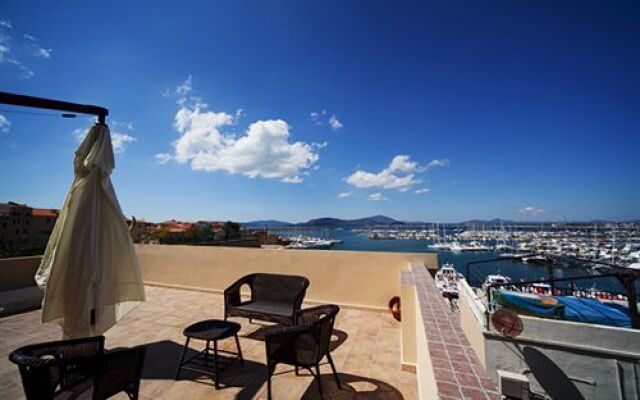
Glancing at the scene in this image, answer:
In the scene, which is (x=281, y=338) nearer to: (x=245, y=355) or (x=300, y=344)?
(x=300, y=344)

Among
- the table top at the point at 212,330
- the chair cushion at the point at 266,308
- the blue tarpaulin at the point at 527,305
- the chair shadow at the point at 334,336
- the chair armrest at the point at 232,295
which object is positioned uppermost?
the chair armrest at the point at 232,295

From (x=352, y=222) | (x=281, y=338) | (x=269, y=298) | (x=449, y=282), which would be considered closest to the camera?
(x=281, y=338)

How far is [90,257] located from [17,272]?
225 inches

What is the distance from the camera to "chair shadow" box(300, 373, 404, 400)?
2.20 m

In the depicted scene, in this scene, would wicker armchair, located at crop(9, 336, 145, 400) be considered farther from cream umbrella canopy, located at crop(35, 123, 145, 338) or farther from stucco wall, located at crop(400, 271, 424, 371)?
stucco wall, located at crop(400, 271, 424, 371)

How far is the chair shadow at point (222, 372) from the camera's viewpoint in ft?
7.75

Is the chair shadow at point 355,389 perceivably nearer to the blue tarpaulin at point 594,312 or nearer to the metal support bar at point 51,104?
the metal support bar at point 51,104

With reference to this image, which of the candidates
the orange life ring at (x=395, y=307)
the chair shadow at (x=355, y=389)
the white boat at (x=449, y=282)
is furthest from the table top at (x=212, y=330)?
the white boat at (x=449, y=282)

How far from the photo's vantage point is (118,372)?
1685 millimetres

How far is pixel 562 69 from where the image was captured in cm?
739

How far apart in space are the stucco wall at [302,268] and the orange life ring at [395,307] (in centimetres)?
14

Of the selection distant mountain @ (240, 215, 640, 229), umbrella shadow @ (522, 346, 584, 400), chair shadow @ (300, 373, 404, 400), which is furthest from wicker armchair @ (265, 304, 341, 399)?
distant mountain @ (240, 215, 640, 229)

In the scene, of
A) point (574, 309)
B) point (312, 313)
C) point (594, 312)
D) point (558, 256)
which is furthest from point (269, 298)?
point (594, 312)

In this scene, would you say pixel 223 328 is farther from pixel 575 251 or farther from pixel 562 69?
pixel 575 251
